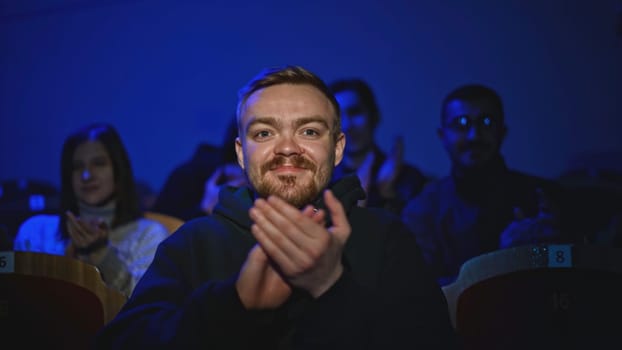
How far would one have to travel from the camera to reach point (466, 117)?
2.40 metres

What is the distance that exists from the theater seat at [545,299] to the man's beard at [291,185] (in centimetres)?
44

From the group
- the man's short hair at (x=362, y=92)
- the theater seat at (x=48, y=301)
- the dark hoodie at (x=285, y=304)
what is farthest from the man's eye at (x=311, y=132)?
the man's short hair at (x=362, y=92)

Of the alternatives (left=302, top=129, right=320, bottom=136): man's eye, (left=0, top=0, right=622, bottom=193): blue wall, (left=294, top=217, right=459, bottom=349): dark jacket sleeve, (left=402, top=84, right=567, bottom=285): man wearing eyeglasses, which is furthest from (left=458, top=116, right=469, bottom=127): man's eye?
(left=302, top=129, right=320, bottom=136): man's eye

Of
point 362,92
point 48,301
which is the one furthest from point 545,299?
point 362,92

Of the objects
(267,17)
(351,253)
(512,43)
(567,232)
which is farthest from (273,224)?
(267,17)

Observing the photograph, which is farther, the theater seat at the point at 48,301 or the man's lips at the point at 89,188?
the man's lips at the point at 89,188

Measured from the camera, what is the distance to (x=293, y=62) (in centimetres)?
374

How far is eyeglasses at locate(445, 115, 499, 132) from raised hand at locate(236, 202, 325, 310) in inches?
61.5

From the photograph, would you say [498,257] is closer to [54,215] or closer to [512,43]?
[54,215]

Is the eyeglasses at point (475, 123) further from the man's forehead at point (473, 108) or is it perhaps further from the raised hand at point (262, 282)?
the raised hand at point (262, 282)

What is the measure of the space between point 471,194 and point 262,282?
1.61m

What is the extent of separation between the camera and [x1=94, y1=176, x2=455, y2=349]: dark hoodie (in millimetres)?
962

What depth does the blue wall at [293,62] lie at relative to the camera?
331cm

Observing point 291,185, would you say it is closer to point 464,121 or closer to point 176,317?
point 176,317
